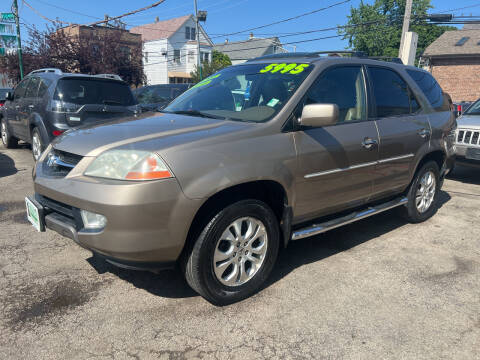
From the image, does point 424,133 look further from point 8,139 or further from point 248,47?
point 248,47

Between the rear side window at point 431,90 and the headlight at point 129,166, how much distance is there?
3.44 meters

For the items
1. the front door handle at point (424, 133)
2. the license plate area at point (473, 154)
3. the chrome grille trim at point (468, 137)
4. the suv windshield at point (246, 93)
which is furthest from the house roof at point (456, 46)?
the suv windshield at point (246, 93)

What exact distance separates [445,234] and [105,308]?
376cm

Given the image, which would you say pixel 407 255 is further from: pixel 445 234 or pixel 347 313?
pixel 347 313

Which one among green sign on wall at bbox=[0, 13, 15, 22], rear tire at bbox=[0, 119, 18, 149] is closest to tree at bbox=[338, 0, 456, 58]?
green sign on wall at bbox=[0, 13, 15, 22]

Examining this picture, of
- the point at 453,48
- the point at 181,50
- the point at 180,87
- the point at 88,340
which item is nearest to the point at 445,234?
the point at 88,340

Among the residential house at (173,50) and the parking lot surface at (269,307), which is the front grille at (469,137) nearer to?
the parking lot surface at (269,307)

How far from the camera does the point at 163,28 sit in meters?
45.8

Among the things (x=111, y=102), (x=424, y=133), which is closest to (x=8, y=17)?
(x=111, y=102)

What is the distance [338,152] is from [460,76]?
3052 centimetres

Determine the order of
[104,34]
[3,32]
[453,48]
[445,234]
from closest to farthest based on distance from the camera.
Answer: [445,234] → [3,32] → [104,34] → [453,48]

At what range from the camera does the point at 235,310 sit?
2.84 metres

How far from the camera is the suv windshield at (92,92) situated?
657 centimetres

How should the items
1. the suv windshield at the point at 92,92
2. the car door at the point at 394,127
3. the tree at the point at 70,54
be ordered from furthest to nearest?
the tree at the point at 70,54
the suv windshield at the point at 92,92
the car door at the point at 394,127
